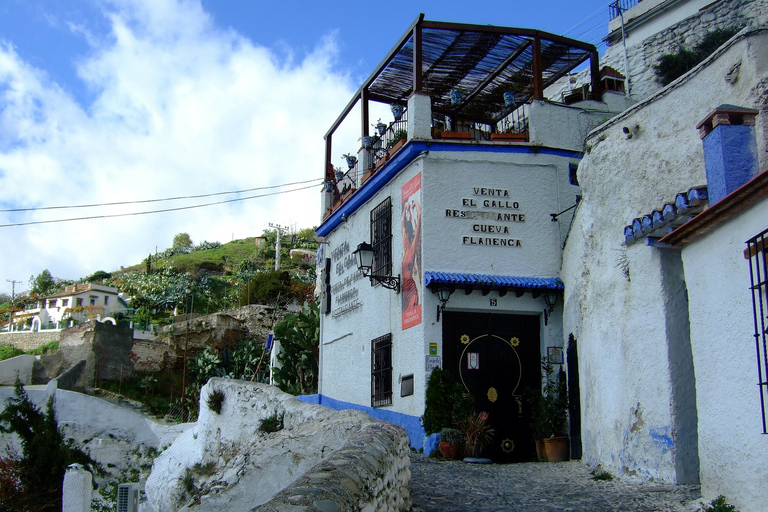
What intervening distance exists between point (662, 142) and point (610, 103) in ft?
18.4

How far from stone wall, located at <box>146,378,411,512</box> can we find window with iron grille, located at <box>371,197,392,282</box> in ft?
12.2

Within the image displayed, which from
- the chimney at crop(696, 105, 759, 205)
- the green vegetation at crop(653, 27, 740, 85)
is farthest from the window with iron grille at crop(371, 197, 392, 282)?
the green vegetation at crop(653, 27, 740, 85)

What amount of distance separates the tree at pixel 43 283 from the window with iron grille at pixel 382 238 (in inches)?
2076

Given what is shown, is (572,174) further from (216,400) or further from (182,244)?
(182,244)

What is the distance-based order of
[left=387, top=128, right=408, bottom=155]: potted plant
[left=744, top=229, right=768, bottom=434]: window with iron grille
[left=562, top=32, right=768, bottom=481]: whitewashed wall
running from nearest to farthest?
[left=744, top=229, right=768, bottom=434]: window with iron grille → [left=562, top=32, right=768, bottom=481]: whitewashed wall → [left=387, top=128, right=408, bottom=155]: potted plant

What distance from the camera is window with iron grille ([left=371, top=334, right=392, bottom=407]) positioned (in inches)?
525

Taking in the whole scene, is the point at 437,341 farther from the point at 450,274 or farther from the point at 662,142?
the point at 662,142

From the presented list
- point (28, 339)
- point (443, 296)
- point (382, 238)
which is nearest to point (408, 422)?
point (443, 296)

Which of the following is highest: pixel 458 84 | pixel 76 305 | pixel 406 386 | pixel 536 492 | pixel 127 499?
pixel 458 84

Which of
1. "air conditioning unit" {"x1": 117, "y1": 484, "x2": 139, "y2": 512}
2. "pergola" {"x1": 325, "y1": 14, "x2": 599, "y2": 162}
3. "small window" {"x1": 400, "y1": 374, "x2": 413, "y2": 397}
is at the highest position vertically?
"pergola" {"x1": 325, "y1": 14, "x2": 599, "y2": 162}

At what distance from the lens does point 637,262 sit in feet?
27.8

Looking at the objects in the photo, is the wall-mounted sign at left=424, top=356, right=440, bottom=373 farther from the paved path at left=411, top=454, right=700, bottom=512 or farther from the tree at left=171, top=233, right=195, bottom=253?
the tree at left=171, top=233, right=195, bottom=253

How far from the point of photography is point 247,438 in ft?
35.0

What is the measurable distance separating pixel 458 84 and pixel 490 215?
4.17m
